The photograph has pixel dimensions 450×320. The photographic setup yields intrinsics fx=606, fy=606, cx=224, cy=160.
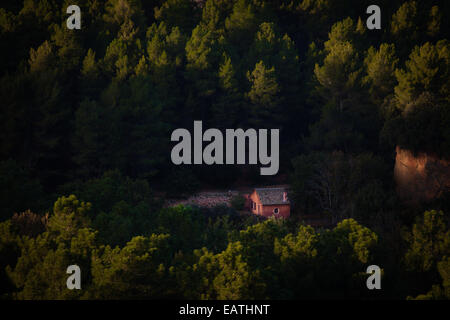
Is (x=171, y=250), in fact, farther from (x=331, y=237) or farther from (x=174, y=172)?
(x=174, y=172)

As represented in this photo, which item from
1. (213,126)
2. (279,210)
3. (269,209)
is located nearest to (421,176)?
(279,210)

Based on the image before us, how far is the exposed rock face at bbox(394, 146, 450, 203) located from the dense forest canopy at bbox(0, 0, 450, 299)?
2.12ft

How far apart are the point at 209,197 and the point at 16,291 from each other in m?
19.6

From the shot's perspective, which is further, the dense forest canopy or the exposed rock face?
the exposed rock face

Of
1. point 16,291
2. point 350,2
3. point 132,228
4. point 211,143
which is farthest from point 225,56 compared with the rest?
point 16,291

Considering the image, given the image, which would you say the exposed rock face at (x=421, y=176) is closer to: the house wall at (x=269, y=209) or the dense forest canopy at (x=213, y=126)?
the dense forest canopy at (x=213, y=126)

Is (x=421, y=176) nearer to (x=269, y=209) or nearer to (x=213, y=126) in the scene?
(x=269, y=209)

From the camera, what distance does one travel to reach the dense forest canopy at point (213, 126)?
63.3 feet

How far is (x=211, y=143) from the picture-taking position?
129 feet

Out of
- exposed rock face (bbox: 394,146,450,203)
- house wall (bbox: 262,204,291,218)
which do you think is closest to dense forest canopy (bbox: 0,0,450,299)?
exposed rock face (bbox: 394,146,450,203)

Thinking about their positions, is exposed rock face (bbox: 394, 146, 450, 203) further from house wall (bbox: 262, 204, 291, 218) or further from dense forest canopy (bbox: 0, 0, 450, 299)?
house wall (bbox: 262, 204, 291, 218)

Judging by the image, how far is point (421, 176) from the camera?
3250 centimetres

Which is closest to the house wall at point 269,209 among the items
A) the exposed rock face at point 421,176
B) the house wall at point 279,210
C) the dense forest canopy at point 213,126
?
the house wall at point 279,210

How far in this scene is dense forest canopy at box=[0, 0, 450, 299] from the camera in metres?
19.3
